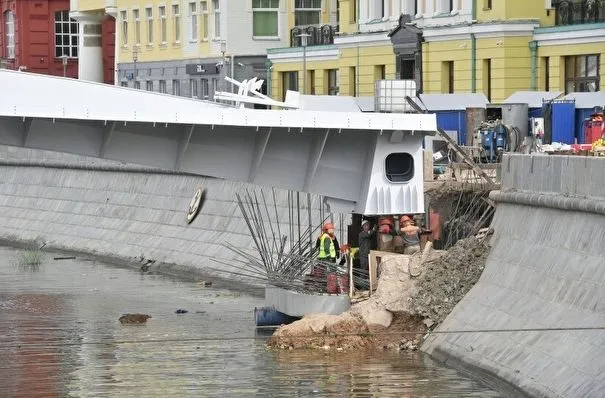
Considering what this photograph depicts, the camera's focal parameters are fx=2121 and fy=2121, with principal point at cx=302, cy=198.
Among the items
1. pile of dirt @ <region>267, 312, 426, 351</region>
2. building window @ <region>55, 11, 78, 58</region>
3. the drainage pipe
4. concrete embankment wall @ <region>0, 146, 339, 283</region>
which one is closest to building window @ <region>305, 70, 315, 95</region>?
concrete embankment wall @ <region>0, 146, 339, 283</region>

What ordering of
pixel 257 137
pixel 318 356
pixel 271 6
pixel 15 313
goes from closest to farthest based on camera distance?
1. pixel 318 356
2. pixel 257 137
3. pixel 15 313
4. pixel 271 6

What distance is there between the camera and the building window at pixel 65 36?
110438 millimetres

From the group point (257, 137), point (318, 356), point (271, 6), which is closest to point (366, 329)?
point (318, 356)

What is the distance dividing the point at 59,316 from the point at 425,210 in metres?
8.15

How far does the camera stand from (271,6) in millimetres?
85000

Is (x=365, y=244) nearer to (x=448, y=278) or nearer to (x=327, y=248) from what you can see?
(x=327, y=248)

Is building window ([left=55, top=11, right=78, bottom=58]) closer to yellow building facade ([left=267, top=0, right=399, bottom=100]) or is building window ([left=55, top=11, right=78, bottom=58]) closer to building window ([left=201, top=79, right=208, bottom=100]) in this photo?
building window ([left=201, top=79, right=208, bottom=100])

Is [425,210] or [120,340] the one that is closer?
[120,340]

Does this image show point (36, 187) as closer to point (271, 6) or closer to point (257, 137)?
point (271, 6)

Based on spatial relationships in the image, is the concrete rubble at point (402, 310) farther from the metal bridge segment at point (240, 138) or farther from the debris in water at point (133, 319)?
the debris in water at point (133, 319)

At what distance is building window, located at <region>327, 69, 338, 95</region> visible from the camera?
78062 mm

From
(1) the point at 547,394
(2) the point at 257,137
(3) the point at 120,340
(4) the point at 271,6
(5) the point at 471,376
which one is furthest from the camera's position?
(4) the point at 271,6

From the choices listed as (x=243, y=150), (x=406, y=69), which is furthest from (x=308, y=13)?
(x=243, y=150)

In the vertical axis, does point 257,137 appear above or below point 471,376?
above
